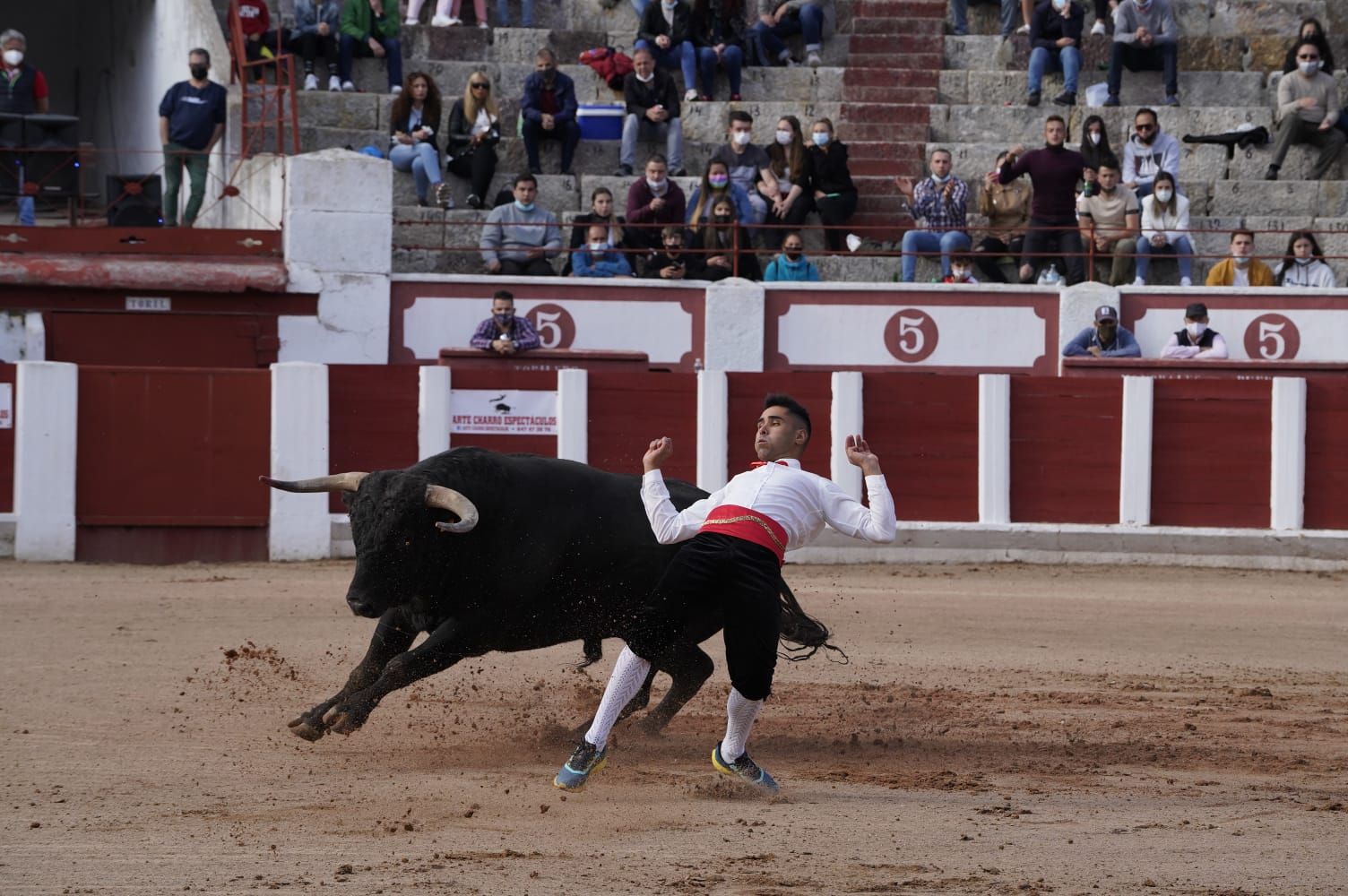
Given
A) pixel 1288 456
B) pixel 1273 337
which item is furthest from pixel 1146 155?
pixel 1288 456

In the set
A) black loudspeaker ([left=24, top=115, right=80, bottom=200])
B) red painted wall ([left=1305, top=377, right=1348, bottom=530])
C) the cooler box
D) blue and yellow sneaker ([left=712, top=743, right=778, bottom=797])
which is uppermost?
the cooler box

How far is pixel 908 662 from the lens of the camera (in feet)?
29.3

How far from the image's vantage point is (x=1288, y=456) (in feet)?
44.5

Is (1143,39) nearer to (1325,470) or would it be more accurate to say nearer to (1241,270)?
Result: (1241,270)

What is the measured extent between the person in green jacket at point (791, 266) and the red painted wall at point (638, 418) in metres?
2.24

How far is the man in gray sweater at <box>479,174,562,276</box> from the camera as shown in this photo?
15180 mm

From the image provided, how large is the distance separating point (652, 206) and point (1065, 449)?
13.3 feet

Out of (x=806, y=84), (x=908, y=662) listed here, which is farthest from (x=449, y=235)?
(x=908, y=662)

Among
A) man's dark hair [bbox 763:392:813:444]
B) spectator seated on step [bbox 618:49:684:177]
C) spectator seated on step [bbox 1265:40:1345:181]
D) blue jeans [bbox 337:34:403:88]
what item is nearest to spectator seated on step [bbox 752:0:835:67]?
spectator seated on step [bbox 618:49:684:177]

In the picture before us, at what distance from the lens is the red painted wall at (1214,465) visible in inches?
535

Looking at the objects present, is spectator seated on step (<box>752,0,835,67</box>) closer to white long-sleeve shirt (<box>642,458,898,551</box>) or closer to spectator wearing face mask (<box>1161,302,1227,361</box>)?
spectator wearing face mask (<box>1161,302,1227,361</box>)

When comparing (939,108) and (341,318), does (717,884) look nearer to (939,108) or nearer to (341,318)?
(341,318)

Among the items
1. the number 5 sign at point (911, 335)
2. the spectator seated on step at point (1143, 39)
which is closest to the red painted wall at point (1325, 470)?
the number 5 sign at point (911, 335)

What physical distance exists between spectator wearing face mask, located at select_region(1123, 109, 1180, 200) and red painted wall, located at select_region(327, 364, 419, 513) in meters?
6.97
